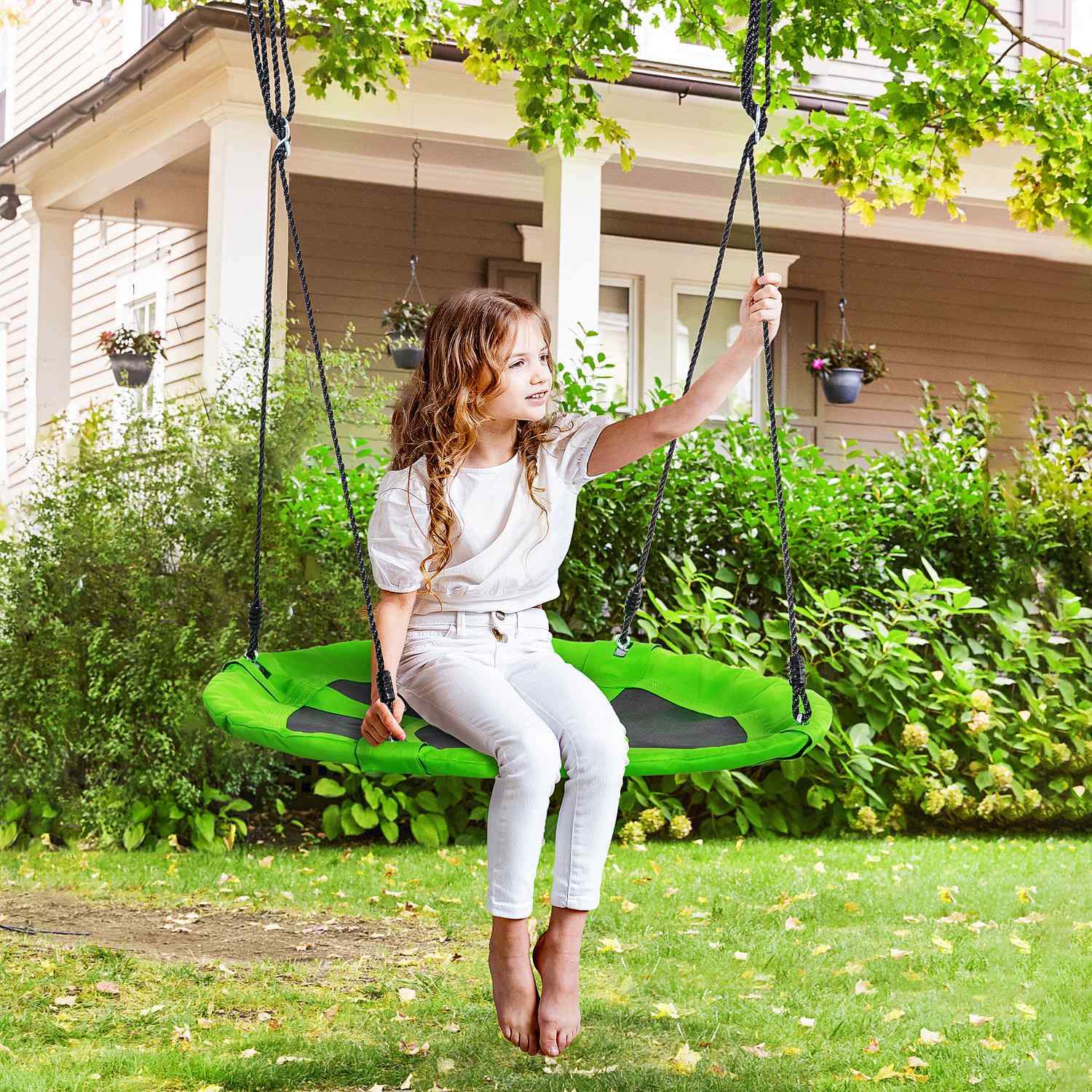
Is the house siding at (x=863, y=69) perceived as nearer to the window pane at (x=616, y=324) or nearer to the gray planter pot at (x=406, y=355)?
the window pane at (x=616, y=324)

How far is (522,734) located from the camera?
2457 millimetres

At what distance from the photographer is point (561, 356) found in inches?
287

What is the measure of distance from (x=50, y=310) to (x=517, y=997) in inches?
312

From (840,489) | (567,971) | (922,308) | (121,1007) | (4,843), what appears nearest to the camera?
(567,971)

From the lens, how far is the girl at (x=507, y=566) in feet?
8.07

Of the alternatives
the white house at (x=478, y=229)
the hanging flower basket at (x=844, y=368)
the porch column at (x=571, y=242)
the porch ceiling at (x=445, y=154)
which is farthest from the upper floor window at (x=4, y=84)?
the hanging flower basket at (x=844, y=368)

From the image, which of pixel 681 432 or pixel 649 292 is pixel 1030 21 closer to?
pixel 649 292

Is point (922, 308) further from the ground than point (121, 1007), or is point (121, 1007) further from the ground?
point (922, 308)

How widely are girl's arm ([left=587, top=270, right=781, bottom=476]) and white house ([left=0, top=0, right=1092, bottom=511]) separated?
322 cm

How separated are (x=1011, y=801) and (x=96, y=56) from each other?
8.65m

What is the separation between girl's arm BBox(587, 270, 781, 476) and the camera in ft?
8.89

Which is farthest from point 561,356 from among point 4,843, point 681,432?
point 681,432

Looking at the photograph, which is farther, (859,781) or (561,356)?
(561,356)

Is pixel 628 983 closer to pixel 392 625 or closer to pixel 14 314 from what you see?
pixel 392 625
